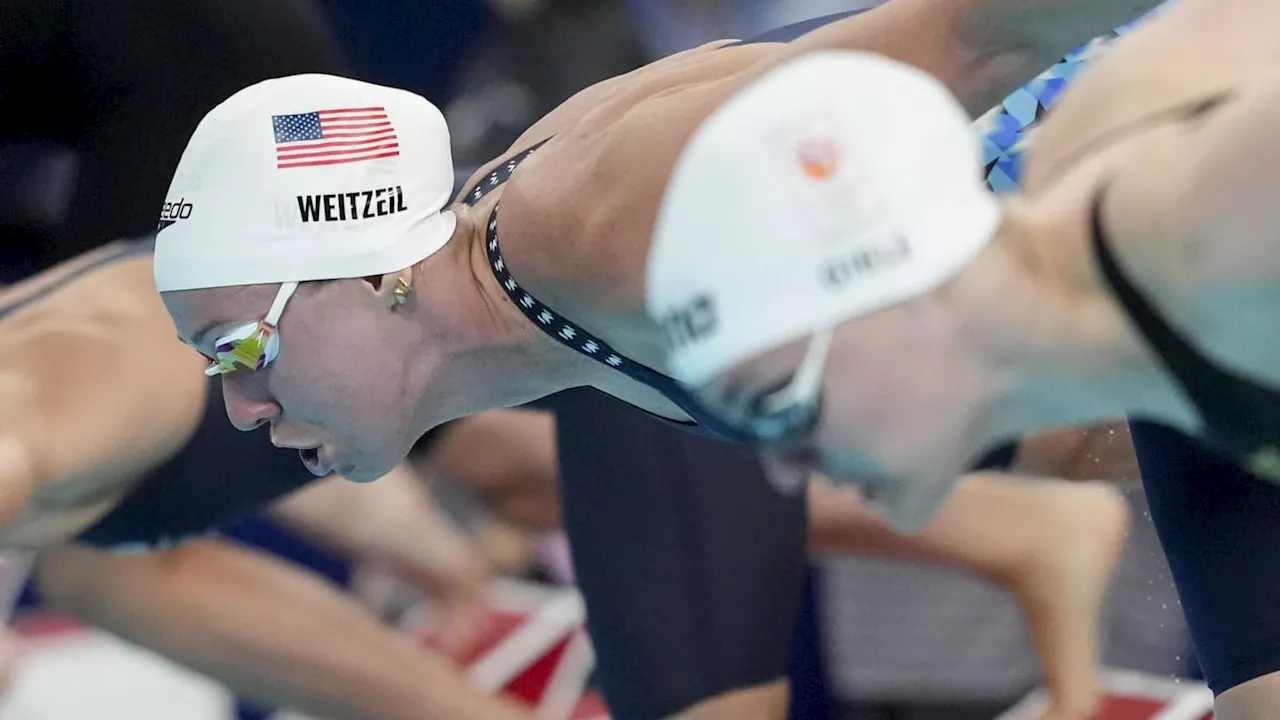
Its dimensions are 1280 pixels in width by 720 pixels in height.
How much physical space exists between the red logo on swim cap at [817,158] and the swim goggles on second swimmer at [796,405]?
55 mm

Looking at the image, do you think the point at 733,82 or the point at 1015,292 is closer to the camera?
the point at 1015,292

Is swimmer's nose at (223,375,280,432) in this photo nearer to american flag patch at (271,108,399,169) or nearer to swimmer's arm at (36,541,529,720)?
american flag patch at (271,108,399,169)

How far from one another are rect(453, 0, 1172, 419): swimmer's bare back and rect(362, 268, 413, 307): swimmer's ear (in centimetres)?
8

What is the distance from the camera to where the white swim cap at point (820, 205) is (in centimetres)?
48

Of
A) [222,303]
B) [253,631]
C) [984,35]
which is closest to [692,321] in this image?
[984,35]

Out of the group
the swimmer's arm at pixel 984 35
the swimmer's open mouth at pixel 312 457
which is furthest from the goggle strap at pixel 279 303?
the swimmer's arm at pixel 984 35

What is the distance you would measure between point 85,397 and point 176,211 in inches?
14.1

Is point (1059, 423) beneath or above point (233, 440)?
above

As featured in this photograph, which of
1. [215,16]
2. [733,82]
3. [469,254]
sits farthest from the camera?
[215,16]

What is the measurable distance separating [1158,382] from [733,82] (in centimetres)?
30

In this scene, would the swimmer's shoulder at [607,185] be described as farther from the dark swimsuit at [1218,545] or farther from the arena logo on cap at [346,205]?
the dark swimsuit at [1218,545]

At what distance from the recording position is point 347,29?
187 centimetres

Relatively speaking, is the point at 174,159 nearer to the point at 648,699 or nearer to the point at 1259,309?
the point at 648,699

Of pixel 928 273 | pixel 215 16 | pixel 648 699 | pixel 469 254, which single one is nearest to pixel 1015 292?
pixel 928 273
